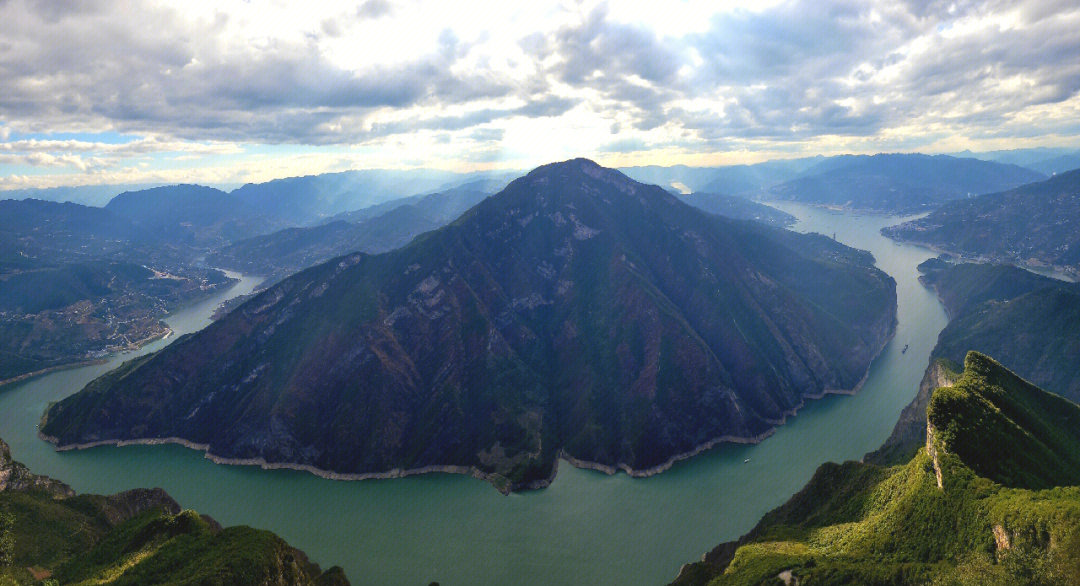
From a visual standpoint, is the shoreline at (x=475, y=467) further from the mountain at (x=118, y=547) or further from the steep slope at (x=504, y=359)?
the mountain at (x=118, y=547)

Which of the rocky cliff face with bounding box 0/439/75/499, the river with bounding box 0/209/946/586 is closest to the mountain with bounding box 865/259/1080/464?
the river with bounding box 0/209/946/586

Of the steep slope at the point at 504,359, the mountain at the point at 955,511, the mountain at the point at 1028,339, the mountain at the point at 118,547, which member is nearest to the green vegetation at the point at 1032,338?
the mountain at the point at 1028,339

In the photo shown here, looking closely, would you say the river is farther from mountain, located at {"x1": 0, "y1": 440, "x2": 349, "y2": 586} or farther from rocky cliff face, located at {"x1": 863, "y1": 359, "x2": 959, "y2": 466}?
mountain, located at {"x1": 0, "y1": 440, "x2": 349, "y2": 586}

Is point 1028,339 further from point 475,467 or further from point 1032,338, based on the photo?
point 475,467

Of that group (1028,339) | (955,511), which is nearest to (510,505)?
(955,511)

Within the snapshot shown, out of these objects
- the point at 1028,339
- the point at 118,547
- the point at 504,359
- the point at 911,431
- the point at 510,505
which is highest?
Answer: the point at 118,547

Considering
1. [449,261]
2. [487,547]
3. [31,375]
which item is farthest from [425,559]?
[31,375]

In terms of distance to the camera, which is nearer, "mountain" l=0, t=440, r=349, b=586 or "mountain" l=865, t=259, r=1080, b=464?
"mountain" l=0, t=440, r=349, b=586
